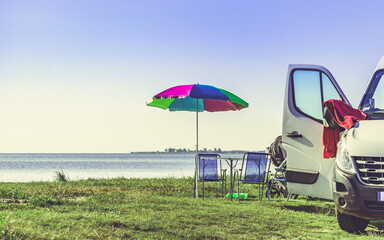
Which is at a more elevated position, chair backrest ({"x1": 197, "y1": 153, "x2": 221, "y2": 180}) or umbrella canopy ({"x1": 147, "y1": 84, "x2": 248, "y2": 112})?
umbrella canopy ({"x1": 147, "y1": 84, "x2": 248, "y2": 112})

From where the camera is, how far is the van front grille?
6.02 metres

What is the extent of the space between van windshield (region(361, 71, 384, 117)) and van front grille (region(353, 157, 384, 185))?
3.31 ft

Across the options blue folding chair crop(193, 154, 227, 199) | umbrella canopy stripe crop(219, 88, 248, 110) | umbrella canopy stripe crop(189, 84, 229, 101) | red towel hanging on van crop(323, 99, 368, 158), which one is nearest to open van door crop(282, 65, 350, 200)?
red towel hanging on van crop(323, 99, 368, 158)

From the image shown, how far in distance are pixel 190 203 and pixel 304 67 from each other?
3513 mm

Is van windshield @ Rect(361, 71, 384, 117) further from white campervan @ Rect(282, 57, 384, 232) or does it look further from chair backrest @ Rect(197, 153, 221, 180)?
chair backrest @ Rect(197, 153, 221, 180)

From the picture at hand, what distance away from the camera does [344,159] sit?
6332 millimetres

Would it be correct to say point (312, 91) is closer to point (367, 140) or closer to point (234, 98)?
point (367, 140)

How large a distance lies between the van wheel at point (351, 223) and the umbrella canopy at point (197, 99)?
170 inches

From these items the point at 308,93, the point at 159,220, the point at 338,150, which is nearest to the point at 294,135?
the point at 308,93

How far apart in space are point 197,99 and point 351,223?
5.07 m

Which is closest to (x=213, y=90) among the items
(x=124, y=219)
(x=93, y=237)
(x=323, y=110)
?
(x=323, y=110)

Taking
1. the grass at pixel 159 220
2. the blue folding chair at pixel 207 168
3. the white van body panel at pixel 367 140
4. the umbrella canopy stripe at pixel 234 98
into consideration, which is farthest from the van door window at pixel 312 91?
the blue folding chair at pixel 207 168

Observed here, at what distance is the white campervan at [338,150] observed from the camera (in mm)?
6059

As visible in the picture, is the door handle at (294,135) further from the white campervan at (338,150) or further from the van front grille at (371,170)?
the van front grille at (371,170)
